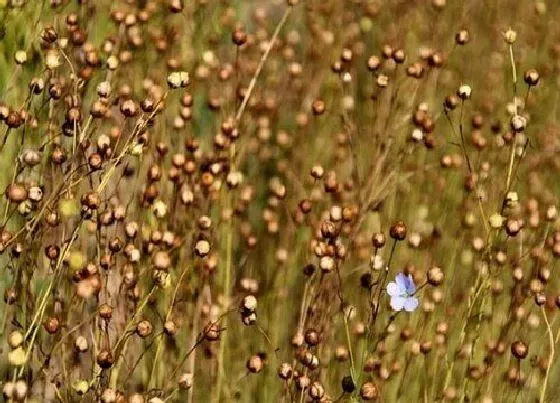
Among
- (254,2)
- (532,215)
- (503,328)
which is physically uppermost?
(254,2)

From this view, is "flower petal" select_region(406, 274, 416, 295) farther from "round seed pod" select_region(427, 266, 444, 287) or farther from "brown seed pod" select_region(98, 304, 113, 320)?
"brown seed pod" select_region(98, 304, 113, 320)

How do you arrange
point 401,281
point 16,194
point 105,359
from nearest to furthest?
point 105,359 < point 16,194 < point 401,281

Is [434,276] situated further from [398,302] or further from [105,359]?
[105,359]

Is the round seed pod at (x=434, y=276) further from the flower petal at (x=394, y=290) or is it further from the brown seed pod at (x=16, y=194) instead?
the brown seed pod at (x=16, y=194)

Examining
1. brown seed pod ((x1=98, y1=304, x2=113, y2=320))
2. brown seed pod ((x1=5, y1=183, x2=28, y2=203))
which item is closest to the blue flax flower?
brown seed pod ((x1=98, y1=304, x2=113, y2=320))

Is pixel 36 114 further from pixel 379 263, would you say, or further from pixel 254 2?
pixel 254 2

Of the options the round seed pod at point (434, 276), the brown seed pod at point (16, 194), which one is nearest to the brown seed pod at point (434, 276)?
the round seed pod at point (434, 276)

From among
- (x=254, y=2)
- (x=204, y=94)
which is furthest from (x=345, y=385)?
(x=254, y=2)

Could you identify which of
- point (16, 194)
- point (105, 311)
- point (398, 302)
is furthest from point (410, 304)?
point (16, 194)
